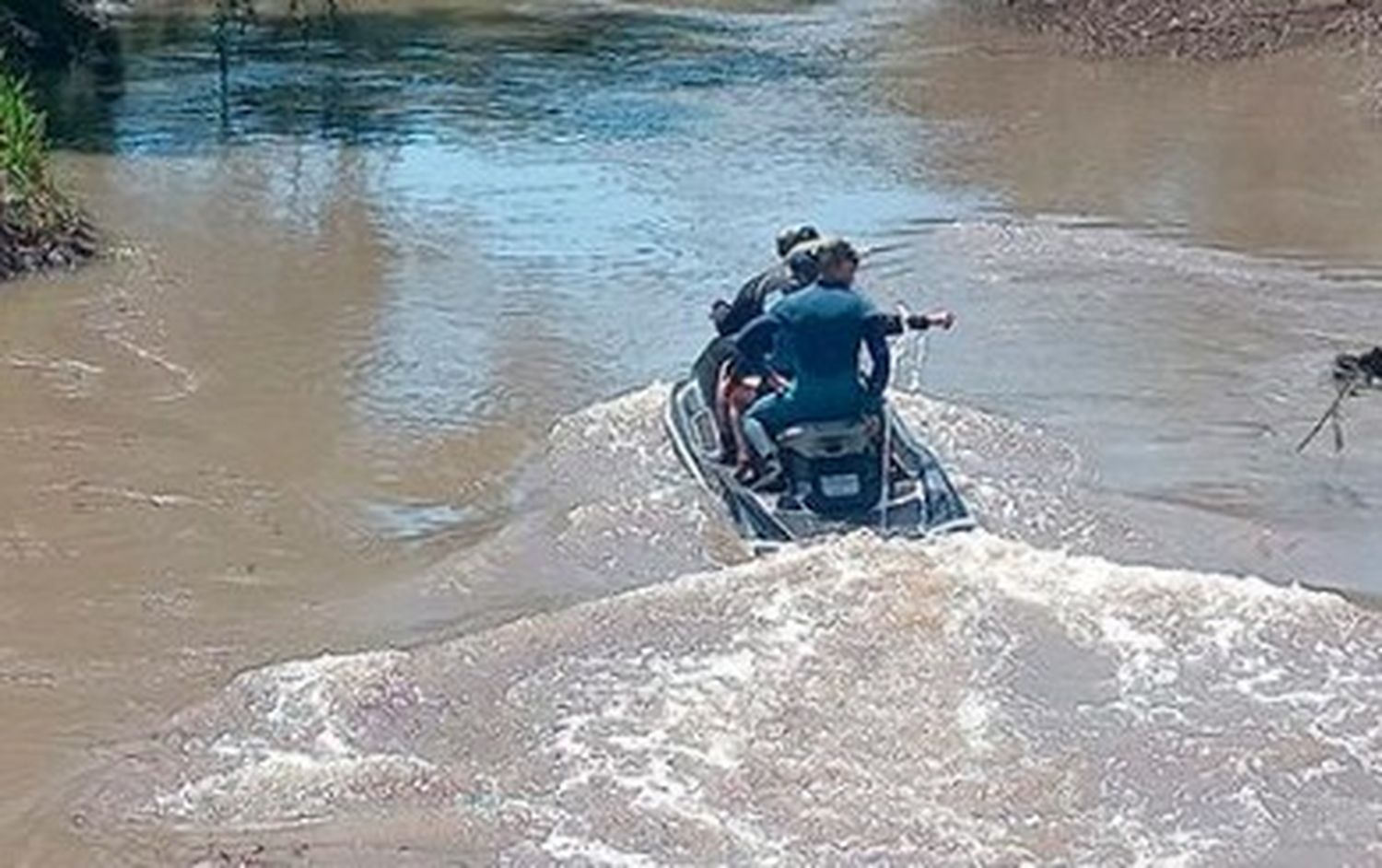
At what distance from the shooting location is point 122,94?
3111cm

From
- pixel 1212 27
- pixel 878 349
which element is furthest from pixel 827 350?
pixel 1212 27

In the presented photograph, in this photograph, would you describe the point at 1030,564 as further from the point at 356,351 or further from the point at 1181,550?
the point at 356,351

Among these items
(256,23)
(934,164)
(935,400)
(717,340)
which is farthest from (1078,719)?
(256,23)

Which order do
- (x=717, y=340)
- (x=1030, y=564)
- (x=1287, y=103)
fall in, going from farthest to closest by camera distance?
(x=1287, y=103) → (x=717, y=340) → (x=1030, y=564)

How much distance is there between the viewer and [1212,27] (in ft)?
113

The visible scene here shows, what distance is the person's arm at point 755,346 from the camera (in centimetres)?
1357

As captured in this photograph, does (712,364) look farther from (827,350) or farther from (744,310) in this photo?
(827,350)

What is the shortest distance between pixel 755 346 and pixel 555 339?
16.1 ft

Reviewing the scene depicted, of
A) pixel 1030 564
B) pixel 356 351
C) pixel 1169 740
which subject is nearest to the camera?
pixel 1169 740

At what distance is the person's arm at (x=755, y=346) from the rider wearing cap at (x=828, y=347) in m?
0.36

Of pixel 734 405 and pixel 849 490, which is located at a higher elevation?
pixel 734 405

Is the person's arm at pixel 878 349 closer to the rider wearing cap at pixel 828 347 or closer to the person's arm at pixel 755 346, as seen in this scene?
the rider wearing cap at pixel 828 347

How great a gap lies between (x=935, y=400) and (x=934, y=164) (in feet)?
35.1

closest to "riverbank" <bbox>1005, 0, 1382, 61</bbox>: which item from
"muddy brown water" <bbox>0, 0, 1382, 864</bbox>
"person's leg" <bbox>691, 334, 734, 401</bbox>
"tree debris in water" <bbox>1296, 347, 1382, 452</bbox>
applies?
"muddy brown water" <bbox>0, 0, 1382, 864</bbox>
